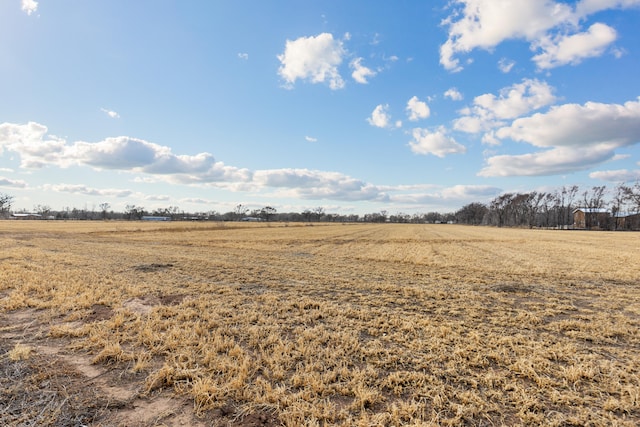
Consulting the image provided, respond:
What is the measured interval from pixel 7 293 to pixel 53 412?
8.82m

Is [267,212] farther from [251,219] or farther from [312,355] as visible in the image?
[312,355]

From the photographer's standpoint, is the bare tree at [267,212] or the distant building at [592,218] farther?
the bare tree at [267,212]

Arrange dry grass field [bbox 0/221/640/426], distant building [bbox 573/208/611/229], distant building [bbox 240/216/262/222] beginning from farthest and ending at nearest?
1. distant building [bbox 240/216/262/222]
2. distant building [bbox 573/208/611/229]
3. dry grass field [bbox 0/221/640/426]

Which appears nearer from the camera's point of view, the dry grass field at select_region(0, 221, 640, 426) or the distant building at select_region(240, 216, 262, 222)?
the dry grass field at select_region(0, 221, 640, 426)

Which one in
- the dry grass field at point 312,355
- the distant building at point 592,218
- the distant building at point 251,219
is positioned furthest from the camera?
the distant building at point 251,219

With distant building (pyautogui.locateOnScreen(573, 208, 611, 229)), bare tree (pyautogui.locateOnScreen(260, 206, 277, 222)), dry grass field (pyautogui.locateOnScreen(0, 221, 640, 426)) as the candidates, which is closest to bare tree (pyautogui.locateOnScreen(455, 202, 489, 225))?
distant building (pyautogui.locateOnScreen(573, 208, 611, 229))

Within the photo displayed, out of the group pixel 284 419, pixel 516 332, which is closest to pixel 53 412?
pixel 284 419

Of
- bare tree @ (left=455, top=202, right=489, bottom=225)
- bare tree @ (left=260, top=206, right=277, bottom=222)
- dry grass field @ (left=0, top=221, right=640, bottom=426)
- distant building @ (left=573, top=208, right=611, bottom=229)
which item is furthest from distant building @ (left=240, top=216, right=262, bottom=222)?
dry grass field @ (left=0, top=221, right=640, bottom=426)

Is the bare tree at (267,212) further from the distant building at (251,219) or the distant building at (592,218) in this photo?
the distant building at (592,218)

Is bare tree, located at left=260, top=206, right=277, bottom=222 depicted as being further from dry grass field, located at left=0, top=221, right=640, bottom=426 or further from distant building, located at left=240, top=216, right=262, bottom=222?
dry grass field, located at left=0, top=221, right=640, bottom=426

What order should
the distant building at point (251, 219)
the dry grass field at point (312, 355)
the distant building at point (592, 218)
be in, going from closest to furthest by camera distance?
the dry grass field at point (312, 355) → the distant building at point (592, 218) → the distant building at point (251, 219)

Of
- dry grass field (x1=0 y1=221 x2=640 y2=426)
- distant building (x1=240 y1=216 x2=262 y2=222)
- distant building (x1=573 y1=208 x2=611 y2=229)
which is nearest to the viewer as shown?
dry grass field (x1=0 y1=221 x2=640 y2=426)

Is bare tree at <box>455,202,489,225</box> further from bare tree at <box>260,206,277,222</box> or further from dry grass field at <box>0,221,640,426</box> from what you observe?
dry grass field at <box>0,221,640,426</box>

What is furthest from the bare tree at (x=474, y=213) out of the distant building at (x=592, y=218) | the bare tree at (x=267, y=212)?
the bare tree at (x=267, y=212)
